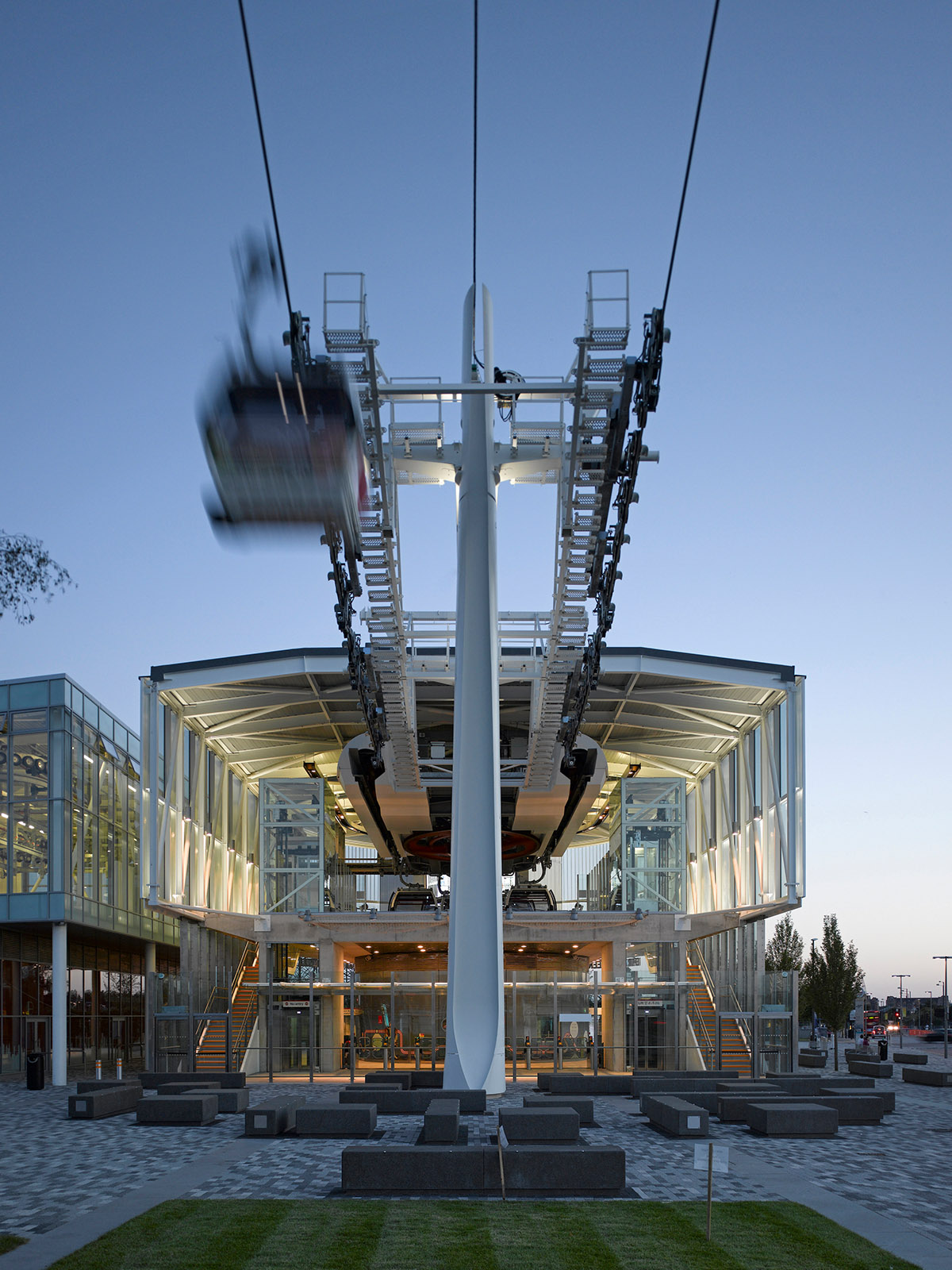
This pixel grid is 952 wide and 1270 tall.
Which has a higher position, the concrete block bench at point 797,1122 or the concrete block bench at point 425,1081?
the concrete block bench at point 797,1122

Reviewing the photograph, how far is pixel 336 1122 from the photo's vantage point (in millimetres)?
22078

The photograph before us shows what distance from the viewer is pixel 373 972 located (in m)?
55.6

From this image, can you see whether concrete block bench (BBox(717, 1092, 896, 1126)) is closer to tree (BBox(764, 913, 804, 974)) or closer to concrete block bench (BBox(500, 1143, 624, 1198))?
concrete block bench (BBox(500, 1143, 624, 1198))

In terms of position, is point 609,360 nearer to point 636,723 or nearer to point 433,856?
point 636,723

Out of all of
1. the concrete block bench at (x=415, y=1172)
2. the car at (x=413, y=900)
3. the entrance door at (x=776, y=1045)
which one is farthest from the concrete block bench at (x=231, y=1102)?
the car at (x=413, y=900)

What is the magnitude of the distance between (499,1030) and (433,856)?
3440 cm

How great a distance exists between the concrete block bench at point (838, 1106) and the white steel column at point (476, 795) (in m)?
5.13

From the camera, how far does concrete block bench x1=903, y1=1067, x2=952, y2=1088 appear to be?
3556 centimetres

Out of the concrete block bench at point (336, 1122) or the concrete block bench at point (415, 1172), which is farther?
the concrete block bench at point (336, 1122)

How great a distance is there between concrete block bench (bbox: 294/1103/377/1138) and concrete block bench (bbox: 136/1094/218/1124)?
10.9 feet

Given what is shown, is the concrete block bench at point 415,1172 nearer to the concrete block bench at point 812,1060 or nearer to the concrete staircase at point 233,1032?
the concrete staircase at point 233,1032

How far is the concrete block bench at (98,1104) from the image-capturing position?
26.0m

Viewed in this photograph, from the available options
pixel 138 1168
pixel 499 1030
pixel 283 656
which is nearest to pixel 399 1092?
pixel 499 1030

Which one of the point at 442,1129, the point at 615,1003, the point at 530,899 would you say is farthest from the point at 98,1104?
the point at 530,899
